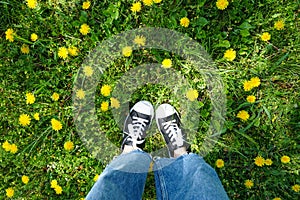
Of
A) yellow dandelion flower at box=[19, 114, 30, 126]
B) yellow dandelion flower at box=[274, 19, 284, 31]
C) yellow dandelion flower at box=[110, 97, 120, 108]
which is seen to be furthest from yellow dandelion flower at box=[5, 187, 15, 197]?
yellow dandelion flower at box=[274, 19, 284, 31]

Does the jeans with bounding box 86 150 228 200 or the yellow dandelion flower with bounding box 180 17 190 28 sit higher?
the yellow dandelion flower with bounding box 180 17 190 28

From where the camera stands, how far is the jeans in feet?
5.41

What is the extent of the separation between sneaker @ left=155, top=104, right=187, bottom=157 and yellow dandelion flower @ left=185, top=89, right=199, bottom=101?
0.14m

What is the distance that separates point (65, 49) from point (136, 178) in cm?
100

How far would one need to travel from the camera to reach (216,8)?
81.4 inches

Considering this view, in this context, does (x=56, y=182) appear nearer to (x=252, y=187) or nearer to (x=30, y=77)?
(x=30, y=77)

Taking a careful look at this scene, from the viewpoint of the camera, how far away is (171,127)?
214cm

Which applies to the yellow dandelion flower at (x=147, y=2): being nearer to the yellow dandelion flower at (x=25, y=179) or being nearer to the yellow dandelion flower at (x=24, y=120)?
the yellow dandelion flower at (x=24, y=120)

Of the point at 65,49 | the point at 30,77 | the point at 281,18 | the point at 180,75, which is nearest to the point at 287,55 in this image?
the point at 281,18

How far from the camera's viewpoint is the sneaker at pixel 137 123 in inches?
85.1

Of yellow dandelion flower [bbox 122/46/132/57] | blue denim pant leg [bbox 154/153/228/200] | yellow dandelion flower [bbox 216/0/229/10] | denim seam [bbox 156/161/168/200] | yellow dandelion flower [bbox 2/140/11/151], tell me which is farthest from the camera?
yellow dandelion flower [bbox 2/140/11/151]

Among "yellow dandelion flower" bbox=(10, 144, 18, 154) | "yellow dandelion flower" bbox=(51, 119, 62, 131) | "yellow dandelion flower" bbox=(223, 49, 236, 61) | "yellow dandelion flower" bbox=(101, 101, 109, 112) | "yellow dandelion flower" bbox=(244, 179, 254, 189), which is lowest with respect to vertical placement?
"yellow dandelion flower" bbox=(244, 179, 254, 189)

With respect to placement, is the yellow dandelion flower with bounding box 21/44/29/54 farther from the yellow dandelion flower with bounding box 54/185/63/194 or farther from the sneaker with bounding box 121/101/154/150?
the yellow dandelion flower with bounding box 54/185/63/194

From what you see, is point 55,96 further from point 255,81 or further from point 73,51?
point 255,81
